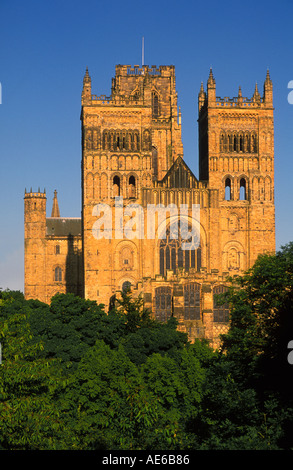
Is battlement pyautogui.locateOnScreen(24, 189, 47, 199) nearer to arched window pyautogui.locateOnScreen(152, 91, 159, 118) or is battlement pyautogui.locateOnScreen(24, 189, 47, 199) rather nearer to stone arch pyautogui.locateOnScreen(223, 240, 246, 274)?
arched window pyautogui.locateOnScreen(152, 91, 159, 118)

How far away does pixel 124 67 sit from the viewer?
11369 cm

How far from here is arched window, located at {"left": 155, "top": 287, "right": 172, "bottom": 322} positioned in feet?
287

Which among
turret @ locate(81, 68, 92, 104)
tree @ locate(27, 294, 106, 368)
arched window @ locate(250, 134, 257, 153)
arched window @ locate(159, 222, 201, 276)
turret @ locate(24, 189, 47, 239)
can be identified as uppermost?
turret @ locate(81, 68, 92, 104)

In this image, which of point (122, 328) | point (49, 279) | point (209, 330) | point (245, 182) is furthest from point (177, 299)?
point (49, 279)

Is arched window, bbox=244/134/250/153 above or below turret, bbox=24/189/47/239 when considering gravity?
above

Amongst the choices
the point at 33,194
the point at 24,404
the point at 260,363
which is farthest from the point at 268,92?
the point at 24,404

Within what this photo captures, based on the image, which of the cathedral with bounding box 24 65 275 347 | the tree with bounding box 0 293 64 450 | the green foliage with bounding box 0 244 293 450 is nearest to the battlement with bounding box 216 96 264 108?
the cathedral with bounding box 24 65 275 347

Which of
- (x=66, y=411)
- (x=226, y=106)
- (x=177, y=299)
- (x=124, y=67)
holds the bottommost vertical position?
(x=66, y=411)

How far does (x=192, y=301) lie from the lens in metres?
87.0

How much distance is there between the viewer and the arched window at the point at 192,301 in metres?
86.5

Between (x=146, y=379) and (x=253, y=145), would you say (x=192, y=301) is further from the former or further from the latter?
(x=146, y=379)

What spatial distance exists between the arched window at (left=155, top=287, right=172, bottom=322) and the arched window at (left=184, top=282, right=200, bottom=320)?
5.92 ft

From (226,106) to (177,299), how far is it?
26.3 meters
